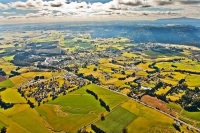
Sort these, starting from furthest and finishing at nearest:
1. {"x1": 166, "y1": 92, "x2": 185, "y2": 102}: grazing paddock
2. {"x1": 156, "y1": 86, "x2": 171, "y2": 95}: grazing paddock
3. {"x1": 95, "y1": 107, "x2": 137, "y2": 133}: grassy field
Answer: {"x1": 156, "y1": 86, "x2": 171, "y2": 95}: grazing paddock, {"x1": 166, "y1": 92, "x2": 185, "y2": 102}: grazing paddock, {"x1": 95, "y1": 107, "x2": 137, "y2": 133}: grassy field

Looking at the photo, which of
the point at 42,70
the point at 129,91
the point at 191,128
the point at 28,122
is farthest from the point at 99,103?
the point at 42,70

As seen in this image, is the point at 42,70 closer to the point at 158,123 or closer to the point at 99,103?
the point at 99,103

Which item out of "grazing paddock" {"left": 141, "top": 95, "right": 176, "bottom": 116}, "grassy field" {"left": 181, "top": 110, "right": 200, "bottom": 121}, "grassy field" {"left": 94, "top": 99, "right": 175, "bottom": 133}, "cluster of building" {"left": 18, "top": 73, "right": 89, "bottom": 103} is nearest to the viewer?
"grassy field" {"left": 94, "top": 99, "right": 175, "bottom": 133}

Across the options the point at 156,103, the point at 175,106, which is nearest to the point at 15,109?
the point at 156,103

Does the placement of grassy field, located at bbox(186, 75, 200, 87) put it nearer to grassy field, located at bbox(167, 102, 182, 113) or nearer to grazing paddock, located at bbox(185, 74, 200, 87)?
grazing paddock, located at bbox(185, 74, 200, 87)

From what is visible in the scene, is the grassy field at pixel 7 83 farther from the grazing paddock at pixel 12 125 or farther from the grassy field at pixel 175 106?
the grassy field at pixel 175 106

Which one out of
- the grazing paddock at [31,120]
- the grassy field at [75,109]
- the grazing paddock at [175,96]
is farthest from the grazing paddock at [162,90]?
the grazing paddock at [31,120]

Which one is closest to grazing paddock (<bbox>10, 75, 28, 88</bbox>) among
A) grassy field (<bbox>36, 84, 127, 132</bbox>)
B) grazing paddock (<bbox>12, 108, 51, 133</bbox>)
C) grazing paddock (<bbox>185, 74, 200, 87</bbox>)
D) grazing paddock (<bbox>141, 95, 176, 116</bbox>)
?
grassy field (<bbox>36, 84, 127, 132</bbox>)
